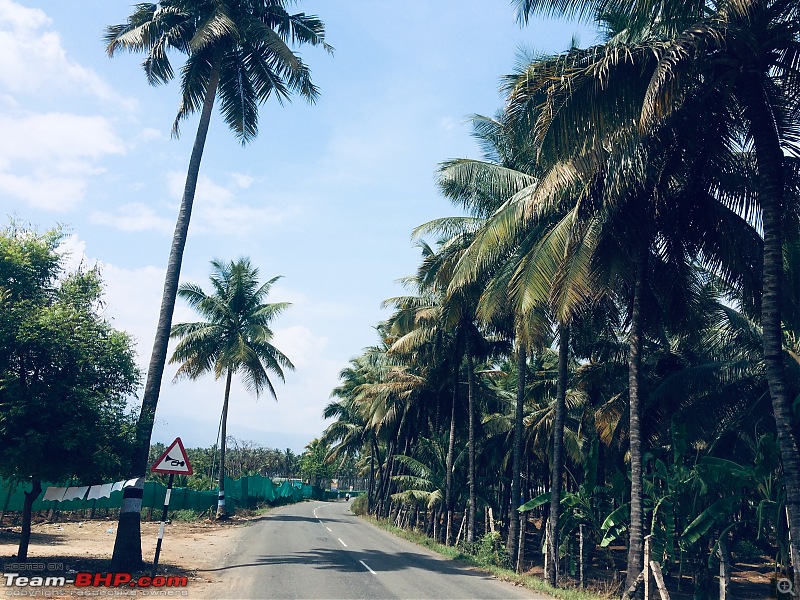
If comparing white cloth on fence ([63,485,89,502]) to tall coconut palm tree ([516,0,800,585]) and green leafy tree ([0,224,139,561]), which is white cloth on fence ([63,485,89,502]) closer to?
green leafy tree ([0,224,139,561])

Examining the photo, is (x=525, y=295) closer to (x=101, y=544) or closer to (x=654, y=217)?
(x=654, y=217)

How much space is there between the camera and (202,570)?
15.2 m

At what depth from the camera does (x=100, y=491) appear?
13.8 m

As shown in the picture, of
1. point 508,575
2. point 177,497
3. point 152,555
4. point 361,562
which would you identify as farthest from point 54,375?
point 177,497

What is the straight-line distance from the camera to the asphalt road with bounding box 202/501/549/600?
12.7m

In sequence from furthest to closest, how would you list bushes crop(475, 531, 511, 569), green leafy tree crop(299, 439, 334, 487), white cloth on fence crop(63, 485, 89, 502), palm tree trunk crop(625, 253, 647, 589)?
green leafy tree crop(299, 439, 334, 487)
bushes crop(475, 531, 511, 569)
white cloth on fence crop(63, 485, 89, 502)
palm tree trunk crop(625, 253, 647, 589)

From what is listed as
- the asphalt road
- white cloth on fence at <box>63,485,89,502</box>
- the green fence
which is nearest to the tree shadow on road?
the asphalt road

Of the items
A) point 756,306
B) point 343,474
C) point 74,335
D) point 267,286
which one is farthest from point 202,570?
point 343,474

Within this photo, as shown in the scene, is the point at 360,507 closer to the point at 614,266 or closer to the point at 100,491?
the point at 100,491

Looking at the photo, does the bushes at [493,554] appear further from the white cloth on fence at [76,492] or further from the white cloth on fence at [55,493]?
the white cloth on fence at [55,493]

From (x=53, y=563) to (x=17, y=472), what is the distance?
2841 millimetres

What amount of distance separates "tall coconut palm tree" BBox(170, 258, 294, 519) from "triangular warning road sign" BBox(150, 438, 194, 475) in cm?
2070

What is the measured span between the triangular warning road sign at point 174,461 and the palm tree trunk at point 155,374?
1.74 metres

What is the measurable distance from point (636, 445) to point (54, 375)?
12.7 meters
